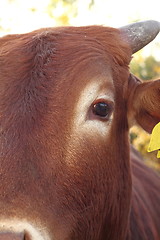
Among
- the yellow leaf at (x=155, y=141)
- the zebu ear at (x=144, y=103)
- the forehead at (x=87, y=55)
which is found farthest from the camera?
the zebu ear at (x=144, y=103)

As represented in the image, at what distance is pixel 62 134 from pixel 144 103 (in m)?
0.82

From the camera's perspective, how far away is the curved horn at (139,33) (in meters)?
3.59

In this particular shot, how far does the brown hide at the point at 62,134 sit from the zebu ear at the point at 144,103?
0.27 feet

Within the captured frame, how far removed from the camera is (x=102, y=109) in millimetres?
3203

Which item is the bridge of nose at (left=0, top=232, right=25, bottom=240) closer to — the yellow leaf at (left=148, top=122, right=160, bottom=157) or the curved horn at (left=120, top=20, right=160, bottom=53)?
the yellow leaf at (left=148, top=122, right=160, bottom=157)

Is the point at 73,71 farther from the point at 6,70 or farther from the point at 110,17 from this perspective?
the point at 110,17

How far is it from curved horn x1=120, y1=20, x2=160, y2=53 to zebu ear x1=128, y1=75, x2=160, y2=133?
25cm

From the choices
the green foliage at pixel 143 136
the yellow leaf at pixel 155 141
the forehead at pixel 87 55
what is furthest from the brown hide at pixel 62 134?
the green foliage at pixel 143 136

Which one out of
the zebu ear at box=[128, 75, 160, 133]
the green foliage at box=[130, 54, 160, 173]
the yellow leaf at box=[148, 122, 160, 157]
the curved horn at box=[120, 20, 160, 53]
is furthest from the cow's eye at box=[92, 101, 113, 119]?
the green foliage at box=[130, 54, 160, 173]

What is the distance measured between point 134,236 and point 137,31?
1.78 metres

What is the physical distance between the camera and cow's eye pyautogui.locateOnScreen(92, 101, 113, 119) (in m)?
3.17

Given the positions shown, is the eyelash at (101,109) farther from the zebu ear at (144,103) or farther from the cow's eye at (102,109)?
the zebu ear at (144,103)

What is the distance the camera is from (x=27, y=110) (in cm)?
289

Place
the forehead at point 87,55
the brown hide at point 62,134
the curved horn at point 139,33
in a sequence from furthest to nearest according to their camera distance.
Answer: the curved horn at point 139,33 < the forehead at point 87,55 < the brown hide at point 62,134
